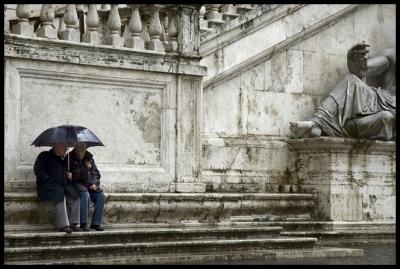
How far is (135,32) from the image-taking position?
14.8m

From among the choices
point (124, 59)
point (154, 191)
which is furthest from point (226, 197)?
point (124, 59)

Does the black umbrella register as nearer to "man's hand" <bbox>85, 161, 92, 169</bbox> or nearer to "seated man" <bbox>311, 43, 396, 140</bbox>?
"man's hand" <bbox>85, 161, 92, 169</bbox>

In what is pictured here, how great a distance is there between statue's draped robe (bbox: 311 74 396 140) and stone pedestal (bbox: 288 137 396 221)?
0.30 metres

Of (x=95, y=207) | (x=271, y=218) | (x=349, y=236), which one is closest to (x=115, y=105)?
(x=95, y=207)

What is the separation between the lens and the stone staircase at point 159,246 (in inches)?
472

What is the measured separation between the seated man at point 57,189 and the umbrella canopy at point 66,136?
13 cm

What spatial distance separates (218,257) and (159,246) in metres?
0.76

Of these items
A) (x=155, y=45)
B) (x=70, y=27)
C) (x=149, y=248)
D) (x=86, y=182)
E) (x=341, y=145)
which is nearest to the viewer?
(x=149, y=248)

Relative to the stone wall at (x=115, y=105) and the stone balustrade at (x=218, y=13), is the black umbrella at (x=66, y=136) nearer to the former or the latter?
the stone wall at (x=115, y=105)

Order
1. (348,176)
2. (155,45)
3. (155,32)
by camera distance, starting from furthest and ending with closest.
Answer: (348,176) → (155,32) → (155,45)

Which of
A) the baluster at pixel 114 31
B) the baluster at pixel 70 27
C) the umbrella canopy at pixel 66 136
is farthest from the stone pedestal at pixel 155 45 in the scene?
the umbrella canopy at pixel 66 136

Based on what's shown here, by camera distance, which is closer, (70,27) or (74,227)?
(74,227)

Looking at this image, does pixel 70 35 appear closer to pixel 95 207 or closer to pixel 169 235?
pixel 95 207

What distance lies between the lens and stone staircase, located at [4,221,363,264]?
12000 mm
